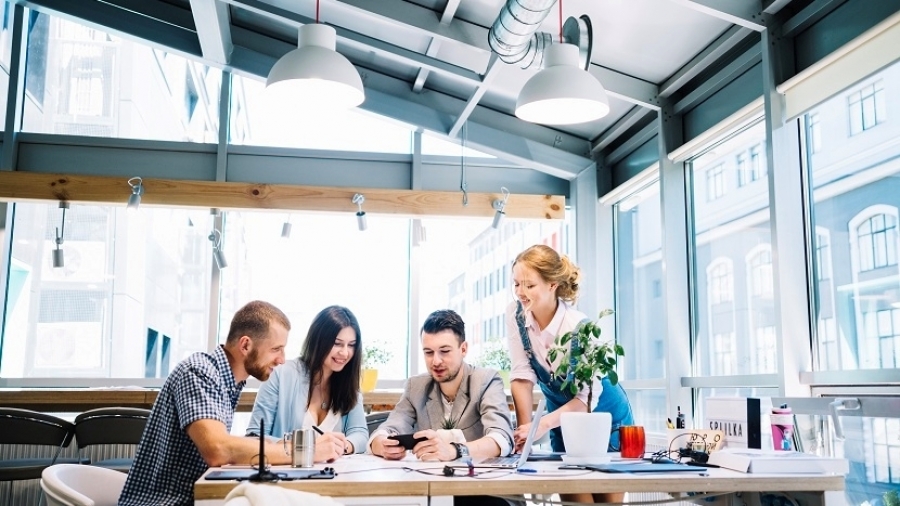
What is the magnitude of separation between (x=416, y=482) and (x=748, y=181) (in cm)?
334

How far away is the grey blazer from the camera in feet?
9.56

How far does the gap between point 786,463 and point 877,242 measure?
1.73m

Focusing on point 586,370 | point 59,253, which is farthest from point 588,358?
point 59,253

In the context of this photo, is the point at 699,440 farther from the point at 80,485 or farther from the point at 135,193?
the point at 135,193

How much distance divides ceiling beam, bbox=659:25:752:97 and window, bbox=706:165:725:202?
54 cm

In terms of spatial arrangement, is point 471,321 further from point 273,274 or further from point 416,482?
point 416,482

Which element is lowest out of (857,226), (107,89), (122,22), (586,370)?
(586,370)

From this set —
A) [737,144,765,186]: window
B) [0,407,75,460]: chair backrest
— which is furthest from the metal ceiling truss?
[0,407,75,460]: chair backrest

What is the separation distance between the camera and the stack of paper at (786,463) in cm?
215

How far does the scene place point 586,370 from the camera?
2.58m

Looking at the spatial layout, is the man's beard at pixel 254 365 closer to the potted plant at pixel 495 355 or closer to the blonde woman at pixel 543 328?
the blonde woman at pixel 543 328

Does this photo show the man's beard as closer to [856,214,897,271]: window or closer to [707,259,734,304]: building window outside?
[856,214,897,271]: window

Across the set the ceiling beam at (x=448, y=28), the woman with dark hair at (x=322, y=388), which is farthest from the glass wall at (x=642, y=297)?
the woman with dark hair at (x=322, y=388)

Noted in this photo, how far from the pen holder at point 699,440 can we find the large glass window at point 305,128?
437 cm
